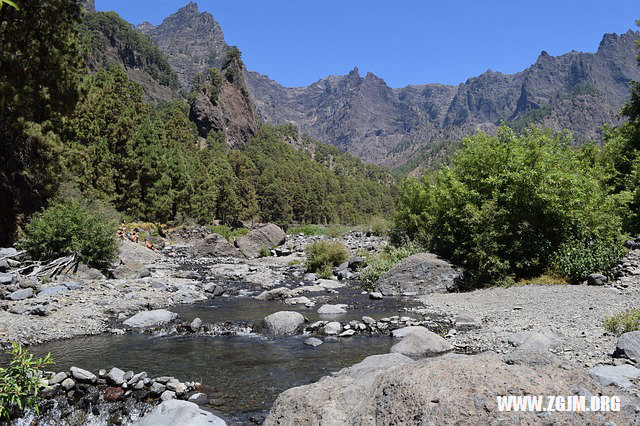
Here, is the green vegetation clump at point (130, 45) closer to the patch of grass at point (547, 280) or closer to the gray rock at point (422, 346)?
the patch of grass at point (547, 280)

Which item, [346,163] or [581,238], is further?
[346,163]

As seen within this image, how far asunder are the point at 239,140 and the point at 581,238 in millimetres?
122023

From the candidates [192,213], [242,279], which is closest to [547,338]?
[242,279]

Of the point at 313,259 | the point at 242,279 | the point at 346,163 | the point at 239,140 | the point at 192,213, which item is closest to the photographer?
the point at 242,279

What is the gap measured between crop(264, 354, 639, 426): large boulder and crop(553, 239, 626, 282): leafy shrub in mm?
14178

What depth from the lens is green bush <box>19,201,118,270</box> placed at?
18000 millimetres

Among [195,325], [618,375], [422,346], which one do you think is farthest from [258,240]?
[618,375]

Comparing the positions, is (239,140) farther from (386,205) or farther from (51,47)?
(51,47)

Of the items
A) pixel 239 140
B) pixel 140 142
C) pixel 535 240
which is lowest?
pixel 535 240

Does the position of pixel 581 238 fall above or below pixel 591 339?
above

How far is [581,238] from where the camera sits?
56.6ft

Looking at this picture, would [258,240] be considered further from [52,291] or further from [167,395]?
[167,395]

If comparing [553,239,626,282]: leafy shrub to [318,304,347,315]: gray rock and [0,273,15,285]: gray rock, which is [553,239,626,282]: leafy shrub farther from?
[0,273,15,285]: gray rock

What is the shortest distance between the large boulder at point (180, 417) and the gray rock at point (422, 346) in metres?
4.48
